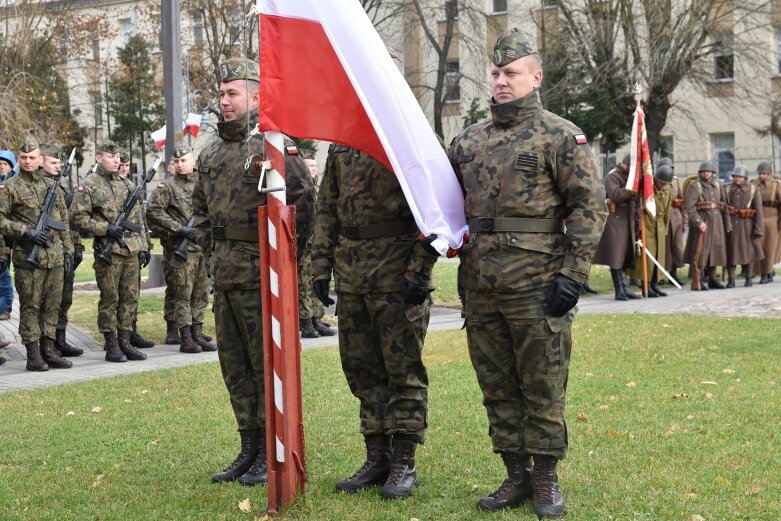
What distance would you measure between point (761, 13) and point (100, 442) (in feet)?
108

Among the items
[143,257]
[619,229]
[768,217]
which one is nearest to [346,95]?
[143,257]

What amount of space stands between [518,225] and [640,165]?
11.9 metres

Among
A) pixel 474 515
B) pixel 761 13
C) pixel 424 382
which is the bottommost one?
pixel 474 515

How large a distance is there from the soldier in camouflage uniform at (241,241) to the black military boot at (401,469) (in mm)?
834

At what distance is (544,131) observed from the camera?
5.55 metres

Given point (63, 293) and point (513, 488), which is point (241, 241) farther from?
point (63, 293)

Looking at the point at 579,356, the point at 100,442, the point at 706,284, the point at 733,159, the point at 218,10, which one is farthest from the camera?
the point at 733,159

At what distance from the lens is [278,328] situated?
225 inches

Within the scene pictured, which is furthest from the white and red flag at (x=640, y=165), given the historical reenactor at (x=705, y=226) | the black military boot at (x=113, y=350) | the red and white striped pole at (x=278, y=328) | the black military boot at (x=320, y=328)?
the red and white striped pole at (x=278, y=328)

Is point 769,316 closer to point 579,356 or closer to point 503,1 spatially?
point 579,356

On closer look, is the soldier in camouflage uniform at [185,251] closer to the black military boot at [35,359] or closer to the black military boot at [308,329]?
the black military boot at [308,329]

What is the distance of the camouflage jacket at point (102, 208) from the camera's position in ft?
38.8

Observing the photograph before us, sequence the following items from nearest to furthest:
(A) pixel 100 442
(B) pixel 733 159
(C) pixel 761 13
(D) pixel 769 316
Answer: (A) pixel 100 442 < (D) pixel 769 316 < (C) pixel 761 13 < (B) pixel 733 159

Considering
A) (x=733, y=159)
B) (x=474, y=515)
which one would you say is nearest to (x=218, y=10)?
(x=733, y=159)
